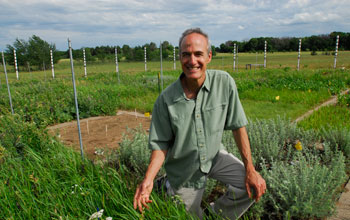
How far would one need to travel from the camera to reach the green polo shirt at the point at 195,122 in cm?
185

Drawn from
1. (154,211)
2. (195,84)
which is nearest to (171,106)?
(195,84)

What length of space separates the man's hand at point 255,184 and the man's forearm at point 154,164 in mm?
607

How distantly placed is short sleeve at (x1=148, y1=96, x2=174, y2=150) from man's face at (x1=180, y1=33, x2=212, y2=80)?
29 cm

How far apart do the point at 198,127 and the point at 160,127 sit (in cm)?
27

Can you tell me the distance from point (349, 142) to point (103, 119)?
4127 mm

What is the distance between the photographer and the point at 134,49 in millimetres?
26922

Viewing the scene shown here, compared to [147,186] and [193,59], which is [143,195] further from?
[193,59]

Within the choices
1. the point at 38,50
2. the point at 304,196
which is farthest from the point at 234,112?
the point at 38,50

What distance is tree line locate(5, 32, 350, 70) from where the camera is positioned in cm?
1898

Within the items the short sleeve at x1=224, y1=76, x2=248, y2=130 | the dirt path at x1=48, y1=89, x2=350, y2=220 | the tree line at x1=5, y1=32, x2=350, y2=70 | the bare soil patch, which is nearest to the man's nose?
the short sleeve at x1=224, y1=76, x2=248, y2=130

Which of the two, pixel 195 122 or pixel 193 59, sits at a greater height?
pixel 193 59

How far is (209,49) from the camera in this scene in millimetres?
1889

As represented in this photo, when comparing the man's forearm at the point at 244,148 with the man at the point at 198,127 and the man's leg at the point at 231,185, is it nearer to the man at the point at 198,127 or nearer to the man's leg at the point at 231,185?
the man at the point at 198,127

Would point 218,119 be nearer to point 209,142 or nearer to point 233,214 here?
point 209,142
